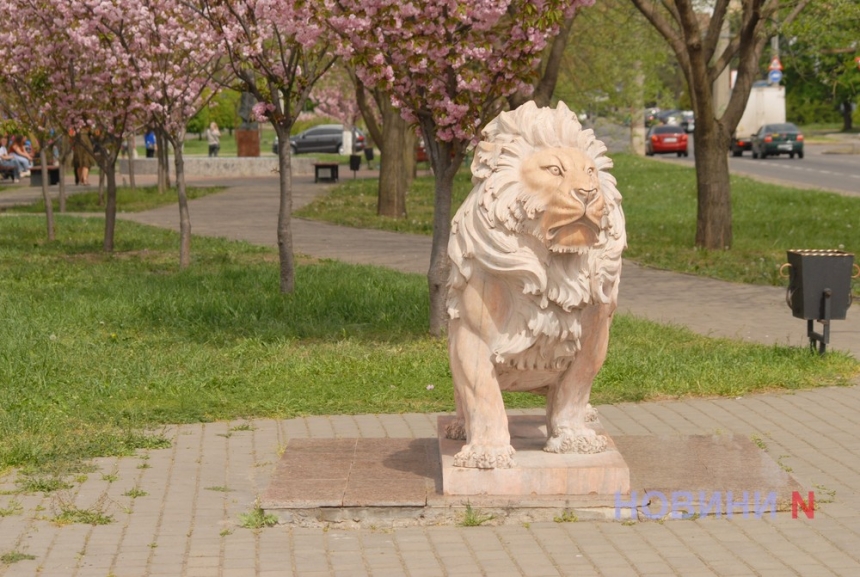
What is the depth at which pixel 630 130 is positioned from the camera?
5650 centimetres

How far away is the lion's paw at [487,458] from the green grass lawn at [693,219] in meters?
9.86

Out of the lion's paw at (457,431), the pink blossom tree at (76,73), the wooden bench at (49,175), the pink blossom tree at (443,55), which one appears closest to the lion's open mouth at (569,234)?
the lion's paw at (457,431)

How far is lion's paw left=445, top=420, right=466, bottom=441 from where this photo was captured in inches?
294

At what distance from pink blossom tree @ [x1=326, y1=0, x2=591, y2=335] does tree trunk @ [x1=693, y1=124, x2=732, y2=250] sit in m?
8.21

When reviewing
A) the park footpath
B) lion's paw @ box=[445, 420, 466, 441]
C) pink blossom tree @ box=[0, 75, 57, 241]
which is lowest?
the park footpath

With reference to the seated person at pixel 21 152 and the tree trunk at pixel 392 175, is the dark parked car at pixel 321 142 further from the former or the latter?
the tree trunk at pixel 392 175

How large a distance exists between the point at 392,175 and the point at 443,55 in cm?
1541

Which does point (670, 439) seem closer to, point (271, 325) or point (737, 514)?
point (737, 514)

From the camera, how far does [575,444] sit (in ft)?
23.2

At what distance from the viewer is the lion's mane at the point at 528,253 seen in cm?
666

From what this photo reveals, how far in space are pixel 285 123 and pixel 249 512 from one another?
27.3ft

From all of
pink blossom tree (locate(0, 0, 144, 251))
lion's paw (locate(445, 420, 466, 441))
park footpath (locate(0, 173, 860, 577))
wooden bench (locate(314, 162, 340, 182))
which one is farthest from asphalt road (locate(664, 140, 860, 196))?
lion's paw (locate(445, 420, 466, 441))

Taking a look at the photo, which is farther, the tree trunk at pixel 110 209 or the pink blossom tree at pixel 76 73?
the tree trunk at pixel 110 209

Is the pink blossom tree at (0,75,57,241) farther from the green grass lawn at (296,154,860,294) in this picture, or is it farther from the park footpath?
the park footpath
